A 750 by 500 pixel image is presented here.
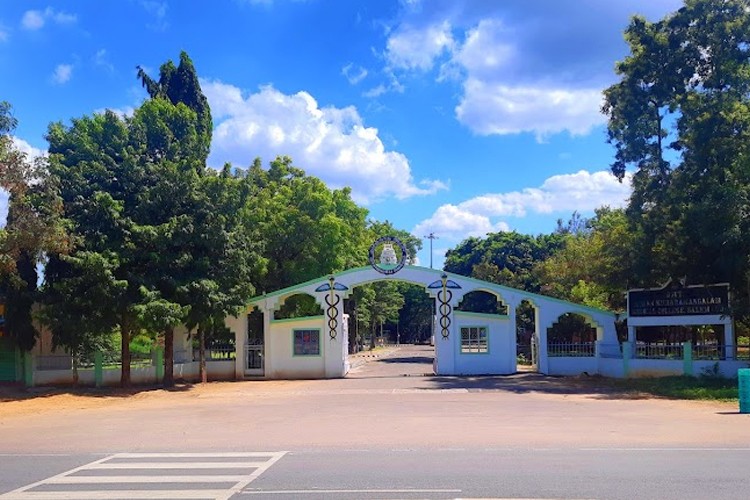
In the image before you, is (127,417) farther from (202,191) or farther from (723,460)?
(723,460)

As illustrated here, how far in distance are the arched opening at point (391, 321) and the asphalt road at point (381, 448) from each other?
2522 centimetres

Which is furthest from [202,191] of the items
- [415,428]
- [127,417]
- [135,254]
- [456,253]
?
[456,253]

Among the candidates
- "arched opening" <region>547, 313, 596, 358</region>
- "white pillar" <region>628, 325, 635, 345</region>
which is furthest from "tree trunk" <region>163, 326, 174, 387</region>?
"arched opening" <region>547, 313, 596, 358</region>

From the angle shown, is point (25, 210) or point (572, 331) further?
point (572, 331)

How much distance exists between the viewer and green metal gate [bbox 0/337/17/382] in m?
26.9

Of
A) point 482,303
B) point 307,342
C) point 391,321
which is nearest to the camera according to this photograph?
point 307,342

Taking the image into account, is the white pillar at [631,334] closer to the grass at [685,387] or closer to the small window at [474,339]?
the grass at [685,387]

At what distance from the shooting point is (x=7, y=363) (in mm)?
27094

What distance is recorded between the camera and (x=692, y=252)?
25297mm

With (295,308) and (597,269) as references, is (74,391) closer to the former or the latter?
(295,308)

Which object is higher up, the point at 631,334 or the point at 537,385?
the point at 631,334

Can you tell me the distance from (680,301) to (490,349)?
7.86m

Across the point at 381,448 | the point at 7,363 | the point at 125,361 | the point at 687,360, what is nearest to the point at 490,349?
the point at 687,360

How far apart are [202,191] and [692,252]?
59.3 feet
